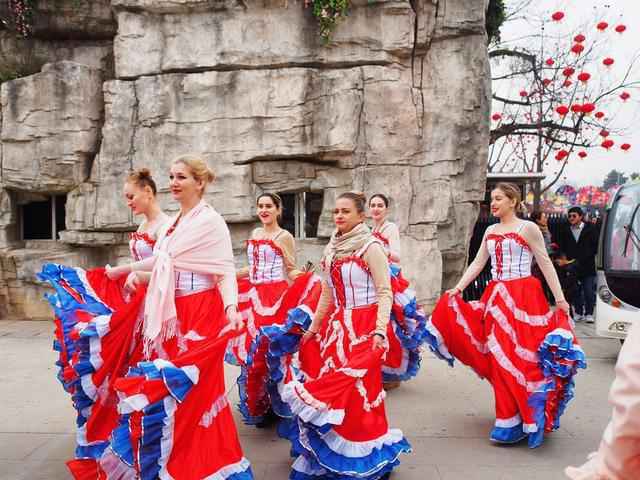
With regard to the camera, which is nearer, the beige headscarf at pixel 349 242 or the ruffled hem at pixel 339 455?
the ruffled hem at pixel 339 455

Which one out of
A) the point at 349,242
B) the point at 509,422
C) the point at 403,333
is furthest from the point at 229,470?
the point at 403,333

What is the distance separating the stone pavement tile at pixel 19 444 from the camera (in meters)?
4.55

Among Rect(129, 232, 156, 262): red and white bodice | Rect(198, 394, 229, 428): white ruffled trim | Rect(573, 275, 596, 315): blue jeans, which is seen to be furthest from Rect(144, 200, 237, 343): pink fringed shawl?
Rect(573, 275, 596, 315): blue jeans

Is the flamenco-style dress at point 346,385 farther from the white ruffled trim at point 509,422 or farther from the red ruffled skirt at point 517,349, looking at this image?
the red ruffled skirt at point 517,349

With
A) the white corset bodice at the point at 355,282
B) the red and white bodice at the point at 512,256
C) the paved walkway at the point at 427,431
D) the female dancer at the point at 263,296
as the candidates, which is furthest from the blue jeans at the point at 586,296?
the white corset bodice at the point at 355,282

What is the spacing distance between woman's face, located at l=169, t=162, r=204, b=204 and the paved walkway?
1965mm

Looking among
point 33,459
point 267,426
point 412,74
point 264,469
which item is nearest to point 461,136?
point 412,74

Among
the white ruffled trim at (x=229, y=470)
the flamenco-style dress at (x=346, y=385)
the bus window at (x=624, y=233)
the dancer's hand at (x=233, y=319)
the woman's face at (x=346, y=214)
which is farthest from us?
the bus window at (x=624, y=233)

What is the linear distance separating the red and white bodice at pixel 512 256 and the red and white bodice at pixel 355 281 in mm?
1614

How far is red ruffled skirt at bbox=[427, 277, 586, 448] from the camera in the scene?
4.70 metres

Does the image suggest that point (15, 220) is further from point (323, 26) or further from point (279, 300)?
point (279, 300)

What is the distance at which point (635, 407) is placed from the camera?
1146mm

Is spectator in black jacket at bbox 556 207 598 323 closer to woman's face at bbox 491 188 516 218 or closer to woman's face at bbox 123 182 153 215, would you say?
woman's face at bbox 491 188 516 218

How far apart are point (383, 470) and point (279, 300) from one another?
6.96 feet
